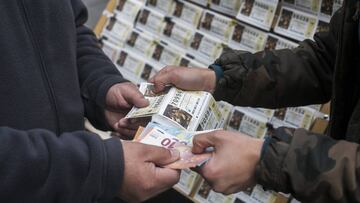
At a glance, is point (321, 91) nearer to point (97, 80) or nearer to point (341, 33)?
point (341, 33)

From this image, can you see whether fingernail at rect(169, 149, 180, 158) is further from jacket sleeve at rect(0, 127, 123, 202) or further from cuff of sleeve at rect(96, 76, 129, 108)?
cuff of sleeve at rect(96, 76, 129, 108)

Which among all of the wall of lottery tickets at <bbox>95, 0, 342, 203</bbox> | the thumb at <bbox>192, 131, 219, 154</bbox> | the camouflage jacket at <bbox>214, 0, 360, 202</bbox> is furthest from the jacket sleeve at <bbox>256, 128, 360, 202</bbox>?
the wall of lottery tickets at <bbox>95, 0, 342, 203</bbox>

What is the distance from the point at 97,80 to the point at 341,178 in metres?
0.70

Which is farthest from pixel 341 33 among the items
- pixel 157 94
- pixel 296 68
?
pixel 157 94

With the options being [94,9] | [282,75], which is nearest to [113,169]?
[282,75]

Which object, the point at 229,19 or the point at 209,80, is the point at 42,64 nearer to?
the point at 209,80

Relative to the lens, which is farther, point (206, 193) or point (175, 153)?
point (206, 193)

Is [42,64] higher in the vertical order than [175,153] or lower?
higher

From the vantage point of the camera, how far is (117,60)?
2.34 metres

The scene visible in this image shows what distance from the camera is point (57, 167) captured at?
786 mm

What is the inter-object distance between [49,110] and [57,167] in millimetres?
235

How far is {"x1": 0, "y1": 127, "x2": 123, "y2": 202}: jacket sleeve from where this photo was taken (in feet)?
2.47

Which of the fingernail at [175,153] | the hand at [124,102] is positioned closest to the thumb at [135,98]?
the hand at [124,102]

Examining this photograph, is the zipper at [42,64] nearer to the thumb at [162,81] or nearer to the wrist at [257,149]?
the thumb at [162,81]
